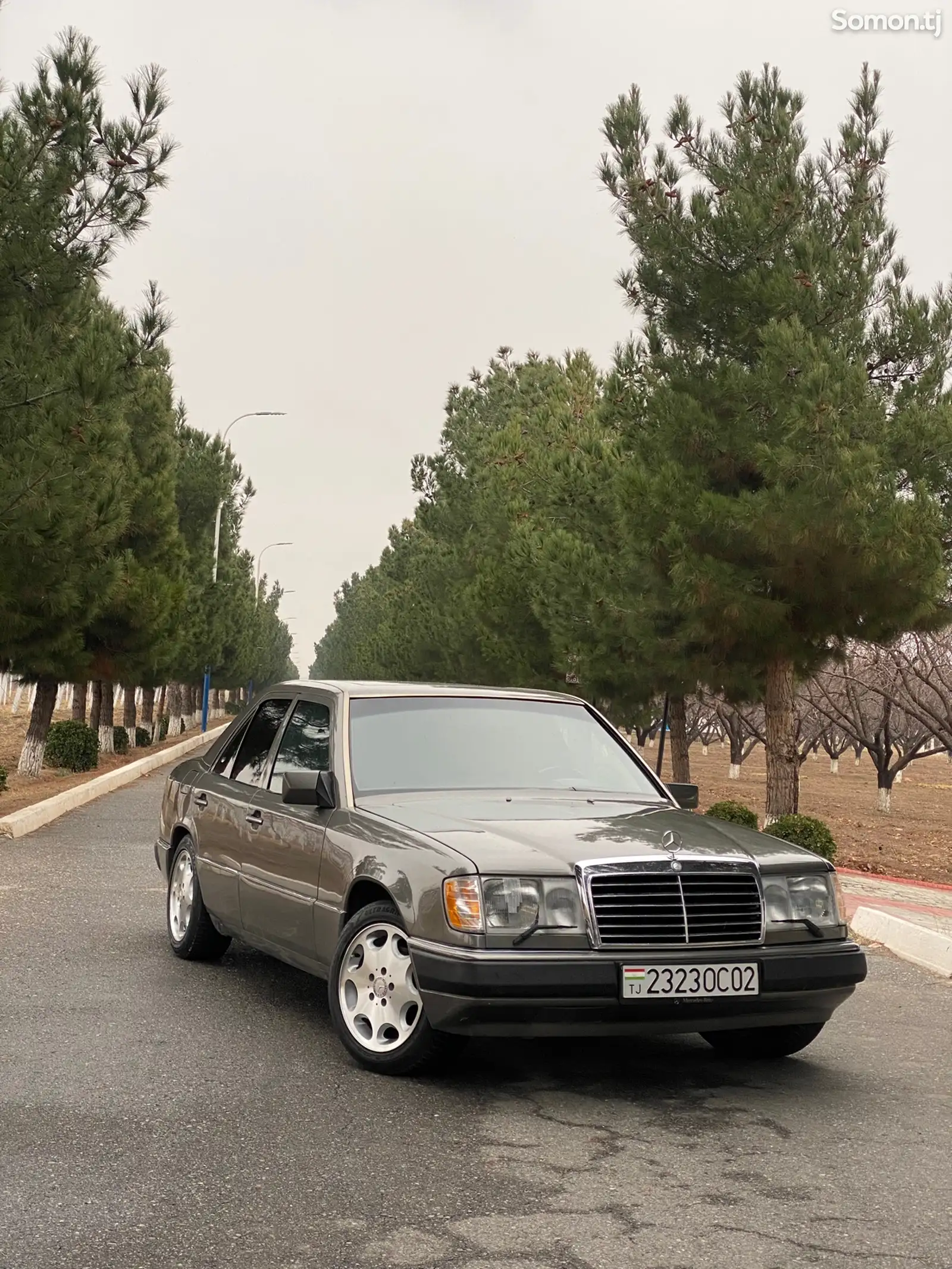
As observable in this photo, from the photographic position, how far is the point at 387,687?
754 cm

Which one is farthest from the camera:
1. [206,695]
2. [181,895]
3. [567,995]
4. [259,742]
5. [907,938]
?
[206,695]

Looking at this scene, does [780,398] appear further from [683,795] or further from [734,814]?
[683,795]

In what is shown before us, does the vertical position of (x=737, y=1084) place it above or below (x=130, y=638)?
below

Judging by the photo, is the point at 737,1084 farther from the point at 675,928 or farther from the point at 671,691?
the point at 671,691

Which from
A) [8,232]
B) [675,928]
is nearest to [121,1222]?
[675,928]

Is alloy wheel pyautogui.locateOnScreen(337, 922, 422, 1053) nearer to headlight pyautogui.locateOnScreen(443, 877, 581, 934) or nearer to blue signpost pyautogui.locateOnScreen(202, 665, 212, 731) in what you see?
headlight pyautogui.locateOnScreen(443, 877, 581, 934)

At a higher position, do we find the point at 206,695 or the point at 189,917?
the point at 206,695

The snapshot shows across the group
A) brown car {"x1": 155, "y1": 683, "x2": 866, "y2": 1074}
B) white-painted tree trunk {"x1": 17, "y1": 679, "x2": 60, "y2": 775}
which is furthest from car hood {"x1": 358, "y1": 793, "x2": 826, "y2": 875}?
white-painted tree trunk {"x1": 17, "y1": 679, "x2": 60, "y2": 775}

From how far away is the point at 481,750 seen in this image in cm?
725

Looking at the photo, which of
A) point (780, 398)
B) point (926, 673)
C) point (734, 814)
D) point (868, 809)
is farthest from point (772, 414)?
point (868, 809)

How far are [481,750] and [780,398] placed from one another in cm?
1219

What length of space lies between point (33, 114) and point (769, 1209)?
1413 cm

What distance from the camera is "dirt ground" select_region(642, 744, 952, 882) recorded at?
21625mm

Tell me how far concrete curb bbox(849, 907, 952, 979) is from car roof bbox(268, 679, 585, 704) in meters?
3.37
